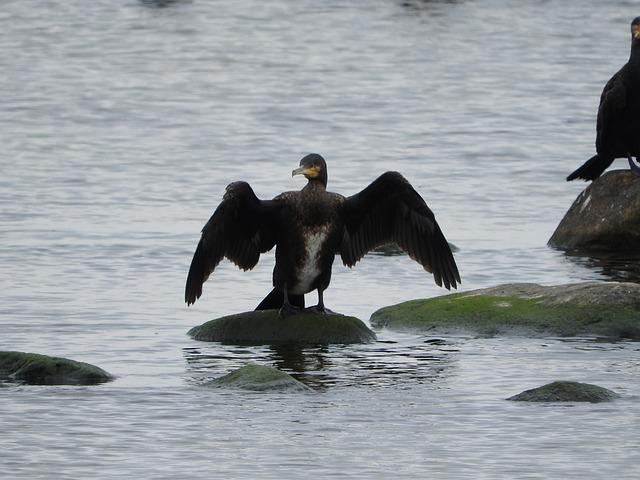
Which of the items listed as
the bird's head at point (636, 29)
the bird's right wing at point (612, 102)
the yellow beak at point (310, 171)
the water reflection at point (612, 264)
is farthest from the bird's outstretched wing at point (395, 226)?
the bird's head at point (636, 29)

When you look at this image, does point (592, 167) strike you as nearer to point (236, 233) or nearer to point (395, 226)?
point (395, 226)

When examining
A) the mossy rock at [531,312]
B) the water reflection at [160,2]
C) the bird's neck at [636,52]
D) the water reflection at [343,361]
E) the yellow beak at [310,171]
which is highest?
the water reflection at [160,2]

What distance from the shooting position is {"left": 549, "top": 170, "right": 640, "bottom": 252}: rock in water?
15.2 m

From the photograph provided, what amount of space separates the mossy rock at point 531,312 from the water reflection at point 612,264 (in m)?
2.04

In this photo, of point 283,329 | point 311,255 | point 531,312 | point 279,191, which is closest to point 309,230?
point 311,255

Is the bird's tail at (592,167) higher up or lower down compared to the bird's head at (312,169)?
lower down

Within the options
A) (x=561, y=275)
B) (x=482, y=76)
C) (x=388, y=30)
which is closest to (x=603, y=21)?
(x=388, y=30)

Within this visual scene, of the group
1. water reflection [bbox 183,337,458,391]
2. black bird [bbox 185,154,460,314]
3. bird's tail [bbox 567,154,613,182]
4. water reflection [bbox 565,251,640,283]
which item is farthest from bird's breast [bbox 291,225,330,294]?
bird's tail [bbox 567,154,613,182]

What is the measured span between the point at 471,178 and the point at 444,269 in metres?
8.04

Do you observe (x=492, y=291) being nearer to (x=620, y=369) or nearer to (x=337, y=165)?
(x=620, y=369)

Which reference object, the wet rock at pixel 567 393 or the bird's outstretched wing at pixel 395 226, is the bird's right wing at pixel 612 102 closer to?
the bird's outstretched wing at pixel 395 226

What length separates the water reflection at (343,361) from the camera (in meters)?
10.5

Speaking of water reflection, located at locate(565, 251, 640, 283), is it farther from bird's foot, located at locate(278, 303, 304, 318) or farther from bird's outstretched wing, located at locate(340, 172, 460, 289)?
bird's foot, located at locate(278, 303, 304, 318)

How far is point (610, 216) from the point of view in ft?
50.0
